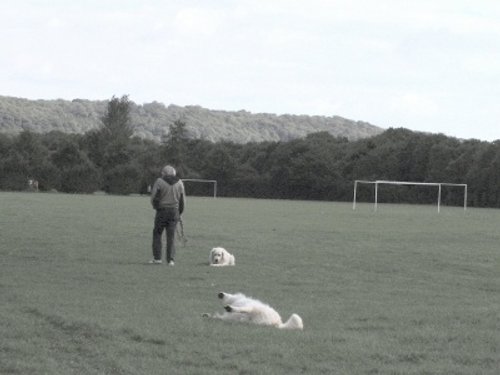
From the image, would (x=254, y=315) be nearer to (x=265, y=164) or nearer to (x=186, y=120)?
(x=265, y=164)

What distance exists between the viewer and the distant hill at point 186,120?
164 meters

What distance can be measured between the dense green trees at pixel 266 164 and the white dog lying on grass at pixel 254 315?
7644cm

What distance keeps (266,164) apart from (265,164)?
27 centimetres

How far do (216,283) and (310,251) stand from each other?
324 inches

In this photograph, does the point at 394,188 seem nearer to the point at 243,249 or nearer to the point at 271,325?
the point at 243,249

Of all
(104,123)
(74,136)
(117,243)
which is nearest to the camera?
(117,243)

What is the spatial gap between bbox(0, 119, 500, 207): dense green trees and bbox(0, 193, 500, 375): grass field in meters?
64.5

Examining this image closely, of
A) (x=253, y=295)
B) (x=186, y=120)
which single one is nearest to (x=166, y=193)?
(x=253, y=295)

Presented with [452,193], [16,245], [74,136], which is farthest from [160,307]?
[74,136]

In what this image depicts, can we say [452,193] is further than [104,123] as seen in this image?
No

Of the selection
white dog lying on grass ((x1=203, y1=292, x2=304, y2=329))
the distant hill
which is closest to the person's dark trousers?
white dog lying on grass ((x1=203, y1=292, x2=304, y2=329))

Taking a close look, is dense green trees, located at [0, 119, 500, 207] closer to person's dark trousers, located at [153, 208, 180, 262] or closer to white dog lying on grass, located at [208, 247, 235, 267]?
white dog lying on grass, located at [208, 247, 235, 267]

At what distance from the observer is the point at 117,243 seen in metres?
23.8

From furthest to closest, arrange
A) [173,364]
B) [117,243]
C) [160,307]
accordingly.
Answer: [117,243]
[160,307]
[173,364]
